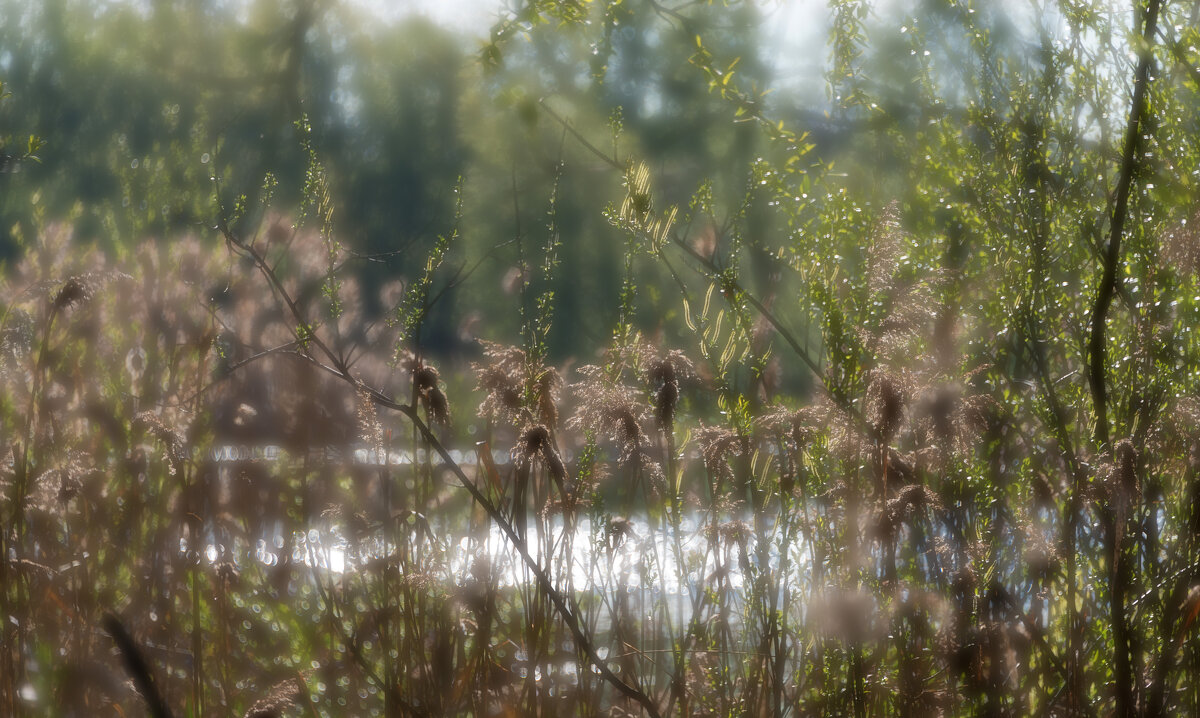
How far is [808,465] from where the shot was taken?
1.88m

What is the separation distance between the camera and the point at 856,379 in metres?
1.86

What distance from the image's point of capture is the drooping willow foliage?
1779 millimetres

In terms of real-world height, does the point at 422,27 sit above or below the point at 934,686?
above

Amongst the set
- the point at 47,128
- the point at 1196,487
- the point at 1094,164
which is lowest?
the point at 1196,487

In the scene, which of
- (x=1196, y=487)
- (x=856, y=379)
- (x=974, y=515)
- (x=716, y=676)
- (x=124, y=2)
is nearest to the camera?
(x=1196, y=487)

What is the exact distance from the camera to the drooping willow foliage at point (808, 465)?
1779 millimetres

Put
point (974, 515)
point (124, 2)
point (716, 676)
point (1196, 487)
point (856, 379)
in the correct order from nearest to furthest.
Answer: point (1196, 487) < point (856, 379) < point (716, 676) < point (974, 515) < point (124, 2)

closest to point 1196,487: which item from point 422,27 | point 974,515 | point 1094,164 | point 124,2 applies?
point 974,515

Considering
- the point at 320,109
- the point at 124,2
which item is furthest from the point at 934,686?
the point at 124,2

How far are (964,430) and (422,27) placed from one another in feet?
19.9

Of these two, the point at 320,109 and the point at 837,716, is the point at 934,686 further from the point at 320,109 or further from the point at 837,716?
the point at 320,109

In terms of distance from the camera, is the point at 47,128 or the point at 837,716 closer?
the point at 837,716

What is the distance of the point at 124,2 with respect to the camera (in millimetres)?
6816

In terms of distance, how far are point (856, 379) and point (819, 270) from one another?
0.20m
